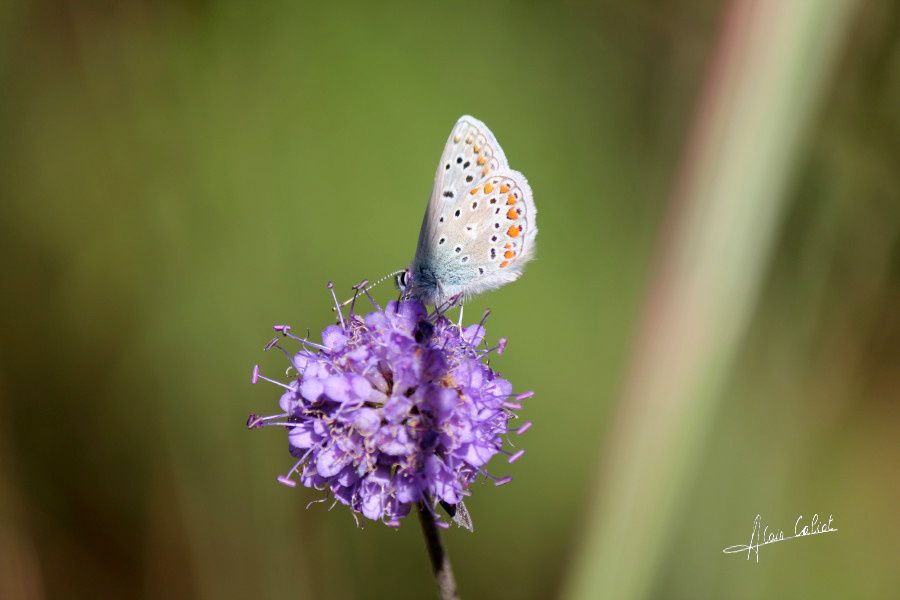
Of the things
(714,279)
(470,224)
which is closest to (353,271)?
(470,224)

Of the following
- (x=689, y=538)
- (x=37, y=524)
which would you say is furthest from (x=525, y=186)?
(x=37, y=524)

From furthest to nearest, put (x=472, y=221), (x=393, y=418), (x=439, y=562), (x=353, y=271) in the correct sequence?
(x=353, y=271) < (x=472, y=221) < (x=393, y=418) < (x=439, y=562)

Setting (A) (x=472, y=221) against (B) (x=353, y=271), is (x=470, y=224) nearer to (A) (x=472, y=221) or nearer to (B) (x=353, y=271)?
(A) (x=472, y=221)

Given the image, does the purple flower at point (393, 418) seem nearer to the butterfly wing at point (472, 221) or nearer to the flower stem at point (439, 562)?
the flower stem at point (439, 562)

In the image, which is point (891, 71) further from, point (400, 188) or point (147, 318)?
point (147, 318)
